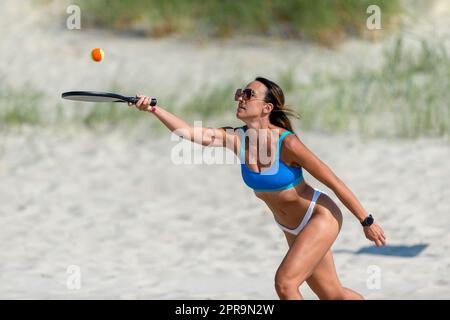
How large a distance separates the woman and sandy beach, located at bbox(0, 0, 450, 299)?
6.39 feet

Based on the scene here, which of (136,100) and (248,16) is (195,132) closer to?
(136,100)

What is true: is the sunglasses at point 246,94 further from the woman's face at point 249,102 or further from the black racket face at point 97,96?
the black racket face at point 97,96

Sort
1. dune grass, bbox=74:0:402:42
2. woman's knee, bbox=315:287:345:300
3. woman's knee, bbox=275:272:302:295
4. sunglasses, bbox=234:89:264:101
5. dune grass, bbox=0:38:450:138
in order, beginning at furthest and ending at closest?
dune grass, bbox=74:0:402:42 → dune grass, bbox=0:38:450:138 → woman's knee, bbox=315:287:345:300 → sunglasses, bbox=234:89:264:101 → woman's knee, bbox=275:272:302:295

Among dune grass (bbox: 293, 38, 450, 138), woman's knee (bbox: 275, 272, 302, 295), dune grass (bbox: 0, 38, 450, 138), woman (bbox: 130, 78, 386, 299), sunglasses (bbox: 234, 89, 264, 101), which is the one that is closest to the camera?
woman's knee (bbox: 275, 272, 302, 295)

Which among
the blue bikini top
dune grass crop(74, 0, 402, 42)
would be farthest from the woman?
dune grass crop(74, 0, 402, 42)

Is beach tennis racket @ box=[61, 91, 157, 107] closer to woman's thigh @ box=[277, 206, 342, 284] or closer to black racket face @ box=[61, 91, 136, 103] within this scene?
black racket face @ box=[61, 91, 136, 103]

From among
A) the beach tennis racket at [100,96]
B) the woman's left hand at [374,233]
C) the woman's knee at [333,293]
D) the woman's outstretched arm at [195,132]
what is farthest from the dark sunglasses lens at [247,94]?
the woman's knee at [333,293]

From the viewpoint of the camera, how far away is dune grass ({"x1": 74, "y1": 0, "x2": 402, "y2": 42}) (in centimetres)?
1413

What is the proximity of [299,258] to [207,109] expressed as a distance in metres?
7.21

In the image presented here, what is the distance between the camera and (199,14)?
14.7 metres

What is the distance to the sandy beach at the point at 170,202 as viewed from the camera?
7.98m

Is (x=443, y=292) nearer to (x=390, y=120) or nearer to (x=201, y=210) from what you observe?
(x=201, y=210)
